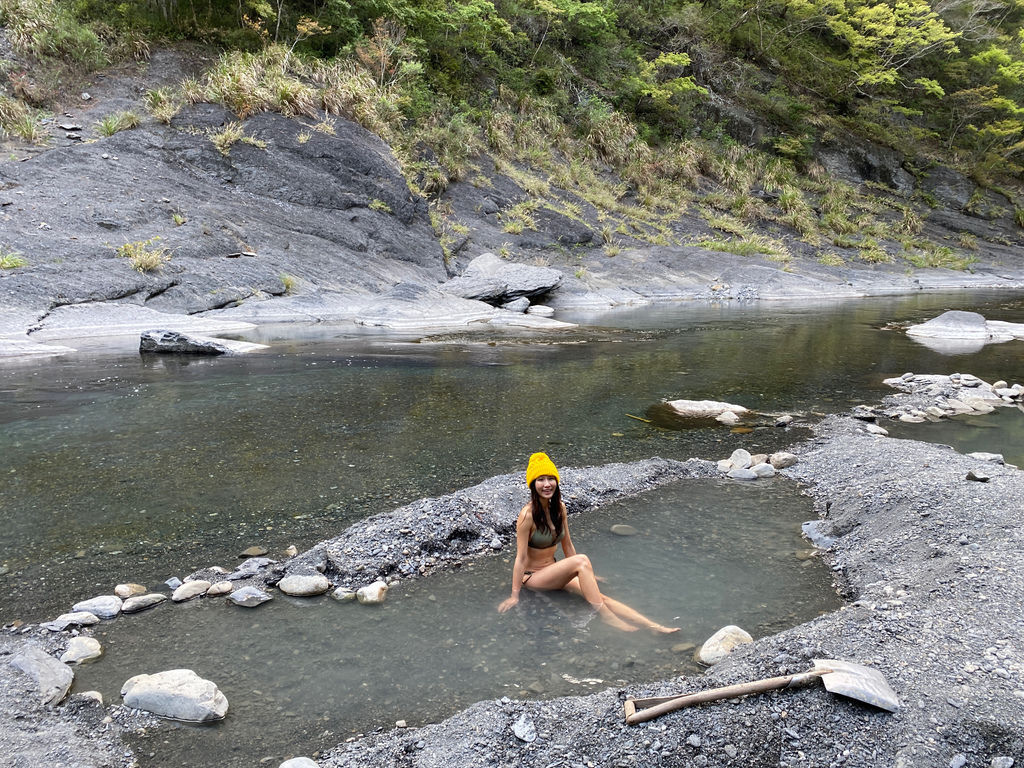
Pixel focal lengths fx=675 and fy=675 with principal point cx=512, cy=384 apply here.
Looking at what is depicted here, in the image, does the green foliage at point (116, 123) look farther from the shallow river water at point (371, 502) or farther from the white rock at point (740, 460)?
the white rock at point (740, 460)

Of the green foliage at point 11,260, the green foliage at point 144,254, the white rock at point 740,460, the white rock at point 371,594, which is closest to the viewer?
the white rock at point 371,594

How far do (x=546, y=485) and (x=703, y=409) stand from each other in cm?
504

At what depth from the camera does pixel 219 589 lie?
13.8 ft

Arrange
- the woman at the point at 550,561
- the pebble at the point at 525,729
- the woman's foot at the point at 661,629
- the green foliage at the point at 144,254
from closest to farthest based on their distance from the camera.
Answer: the pebble at the point at 525,729 → the woman's foot at the point at 661,629 → the woman at the point at 550,561 → the green foliage at the point at 144,254

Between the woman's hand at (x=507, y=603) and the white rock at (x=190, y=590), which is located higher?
the white rock at (x=190, y=590)

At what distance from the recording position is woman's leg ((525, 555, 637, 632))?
411 centimetres

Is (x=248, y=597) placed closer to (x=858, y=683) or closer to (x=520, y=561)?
(x=520, y=561)

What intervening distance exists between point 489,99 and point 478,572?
2820 centimetres

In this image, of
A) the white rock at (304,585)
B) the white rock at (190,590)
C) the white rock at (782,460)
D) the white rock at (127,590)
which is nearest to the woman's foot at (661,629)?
the white rock at (304,585)

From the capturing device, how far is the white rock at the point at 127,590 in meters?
4.14

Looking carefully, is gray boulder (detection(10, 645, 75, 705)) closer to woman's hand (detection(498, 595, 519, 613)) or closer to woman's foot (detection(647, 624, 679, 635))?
woman's hand (detection(498, 595, 519, 613))

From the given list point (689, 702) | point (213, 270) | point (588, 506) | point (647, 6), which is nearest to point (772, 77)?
point (647, 6)

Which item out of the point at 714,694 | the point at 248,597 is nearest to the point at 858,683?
the point at 714,694

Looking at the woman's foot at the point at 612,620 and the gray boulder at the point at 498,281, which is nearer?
the woman's foot at the point at 612,620
